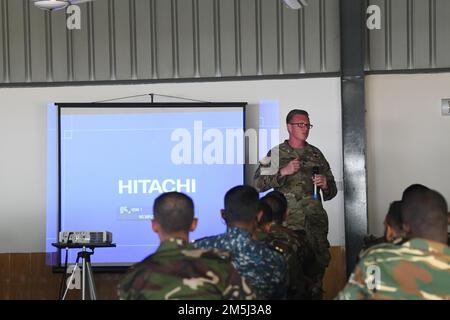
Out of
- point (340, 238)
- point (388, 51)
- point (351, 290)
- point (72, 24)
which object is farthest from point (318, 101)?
point (351, 290)

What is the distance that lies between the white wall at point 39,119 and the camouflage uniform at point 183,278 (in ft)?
16.3

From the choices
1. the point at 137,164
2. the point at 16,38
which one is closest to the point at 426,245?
the point at 137,164

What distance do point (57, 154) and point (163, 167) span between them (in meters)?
1.07

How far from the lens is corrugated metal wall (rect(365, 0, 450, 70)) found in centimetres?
762

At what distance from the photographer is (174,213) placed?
3045 mm

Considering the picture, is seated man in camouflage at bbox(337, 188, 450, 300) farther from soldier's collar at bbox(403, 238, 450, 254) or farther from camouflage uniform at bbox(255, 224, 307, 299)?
camouflage uniform at bbox(255, 224, 307, 299)

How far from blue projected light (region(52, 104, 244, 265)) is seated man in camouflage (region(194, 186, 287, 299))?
3.98 metres

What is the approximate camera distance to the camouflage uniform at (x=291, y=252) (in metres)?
4.12

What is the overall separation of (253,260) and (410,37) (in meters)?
4.76

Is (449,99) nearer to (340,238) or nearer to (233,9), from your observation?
(340,238)


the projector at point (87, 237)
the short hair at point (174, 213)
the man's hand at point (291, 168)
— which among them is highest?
the man's hand at point (291, 168)

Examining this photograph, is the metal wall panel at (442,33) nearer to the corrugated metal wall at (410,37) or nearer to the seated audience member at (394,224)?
the corrugated metal wall at (410,37)

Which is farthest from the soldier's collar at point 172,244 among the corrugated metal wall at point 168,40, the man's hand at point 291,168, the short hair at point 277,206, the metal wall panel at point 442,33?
the metal wall panel at point 442,33
